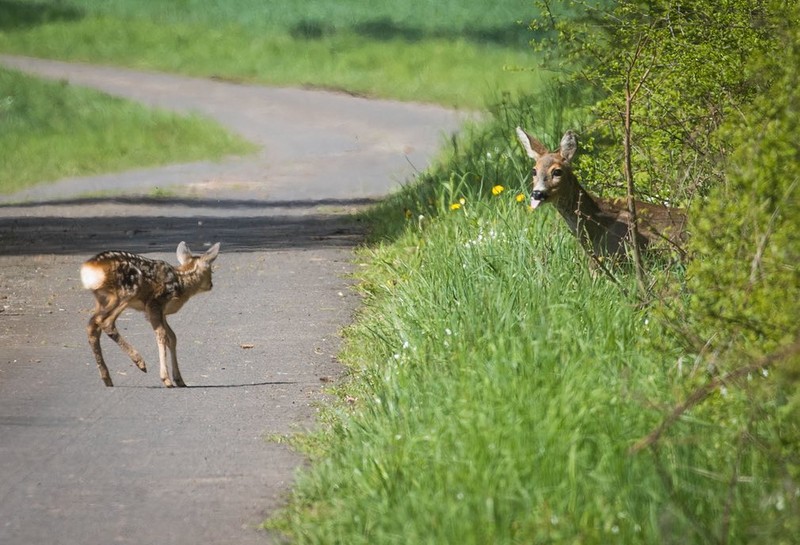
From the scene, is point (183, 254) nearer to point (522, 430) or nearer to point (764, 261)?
point (522, 430)

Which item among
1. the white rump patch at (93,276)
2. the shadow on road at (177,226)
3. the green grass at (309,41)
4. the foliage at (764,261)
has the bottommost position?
the green grass at (309,41)

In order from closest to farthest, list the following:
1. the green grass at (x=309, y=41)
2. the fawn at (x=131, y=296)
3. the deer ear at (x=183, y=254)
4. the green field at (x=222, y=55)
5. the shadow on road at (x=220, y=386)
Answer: the shadow on road at (x=220, y=386)
the fawn at (x=131, y=296)
the deer ear at (x=183, y=254)
the green field at (x=222, y=55)
the green grass at (x=309, y=41)

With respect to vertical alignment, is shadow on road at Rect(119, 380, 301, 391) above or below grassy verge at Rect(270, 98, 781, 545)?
below

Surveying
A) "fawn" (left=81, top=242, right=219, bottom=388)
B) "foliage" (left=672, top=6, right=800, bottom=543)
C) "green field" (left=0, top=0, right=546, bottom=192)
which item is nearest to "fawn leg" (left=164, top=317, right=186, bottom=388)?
"fawn" (left=81, top=242, right=219, bottom=388)

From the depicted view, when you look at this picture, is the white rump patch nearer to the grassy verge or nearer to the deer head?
the grassy verge

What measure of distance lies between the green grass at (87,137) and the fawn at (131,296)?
1093cm

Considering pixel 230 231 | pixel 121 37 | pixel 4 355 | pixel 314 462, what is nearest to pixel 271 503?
pixel 314 462

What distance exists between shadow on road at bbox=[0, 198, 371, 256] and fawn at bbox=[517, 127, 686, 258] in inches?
179

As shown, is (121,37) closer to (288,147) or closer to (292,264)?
(288,147)

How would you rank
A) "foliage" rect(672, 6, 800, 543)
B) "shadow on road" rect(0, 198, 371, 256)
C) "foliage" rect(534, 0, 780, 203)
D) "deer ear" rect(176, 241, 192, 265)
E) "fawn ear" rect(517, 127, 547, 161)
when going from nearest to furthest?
"foliage" rect(672, 6, 800, 543) → "foliage" rect(534, 0, 780, 203) → "deer ear" rect(176, 241, 192, 265) → "fawn ear" rect(517, 127, 547, 161) → "shadow on road" rect(0, 198, 371, 256)

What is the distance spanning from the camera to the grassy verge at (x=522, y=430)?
575 centimetres

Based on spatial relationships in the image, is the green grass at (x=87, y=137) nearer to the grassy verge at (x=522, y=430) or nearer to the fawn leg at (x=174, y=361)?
the fawn leg at (x=174, y=361)

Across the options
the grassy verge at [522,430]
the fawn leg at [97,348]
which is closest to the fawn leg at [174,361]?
the fawn leg at [97,348]

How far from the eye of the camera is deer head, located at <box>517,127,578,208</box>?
34.0 ft
